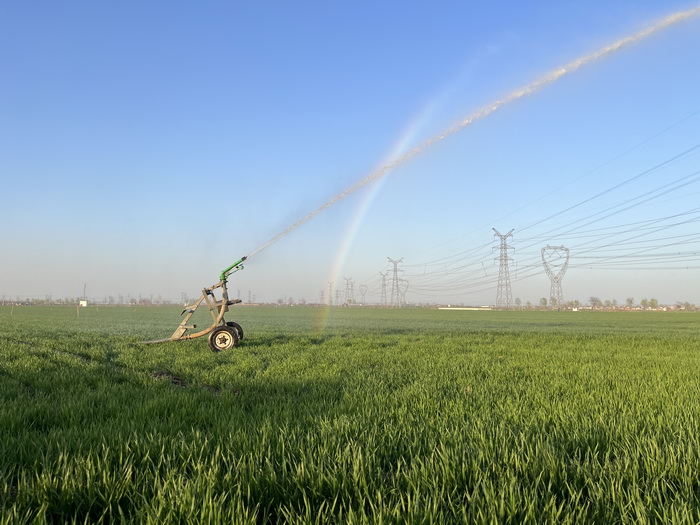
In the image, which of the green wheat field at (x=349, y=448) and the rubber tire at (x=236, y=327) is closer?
the green wheat field at (x=349, y=448)

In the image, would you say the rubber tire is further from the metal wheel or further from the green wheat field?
the green wheat field

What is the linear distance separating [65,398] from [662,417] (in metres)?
9.28

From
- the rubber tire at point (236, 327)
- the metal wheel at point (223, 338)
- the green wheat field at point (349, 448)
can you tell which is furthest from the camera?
the rubber tire at point (236, 327)

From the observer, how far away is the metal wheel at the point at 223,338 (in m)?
15.2

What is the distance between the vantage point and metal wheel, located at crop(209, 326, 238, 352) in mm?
15227

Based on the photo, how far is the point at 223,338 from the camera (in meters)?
15.5

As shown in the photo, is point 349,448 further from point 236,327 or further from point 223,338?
point 236,327

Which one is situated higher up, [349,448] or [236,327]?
[236,327]

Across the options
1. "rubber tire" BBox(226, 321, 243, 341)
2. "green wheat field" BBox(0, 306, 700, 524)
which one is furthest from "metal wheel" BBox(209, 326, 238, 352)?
"green wheat field" BBox(0, 306, 700, 524)

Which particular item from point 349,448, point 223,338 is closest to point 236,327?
point 223,338

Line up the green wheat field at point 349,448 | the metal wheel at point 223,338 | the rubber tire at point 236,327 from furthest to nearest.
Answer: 1. the rubber tire at point 236,327
2. the metal wheel at point 223,338
3. the green wheat field at point 349,448

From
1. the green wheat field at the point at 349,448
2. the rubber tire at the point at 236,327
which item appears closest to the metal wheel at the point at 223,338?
the rubber tire at the point at 236,327

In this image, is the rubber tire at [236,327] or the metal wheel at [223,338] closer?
the metal wheel at [223,338]

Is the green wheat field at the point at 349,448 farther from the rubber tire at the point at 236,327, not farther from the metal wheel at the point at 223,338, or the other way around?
the rubber tire at the point at 236,327
